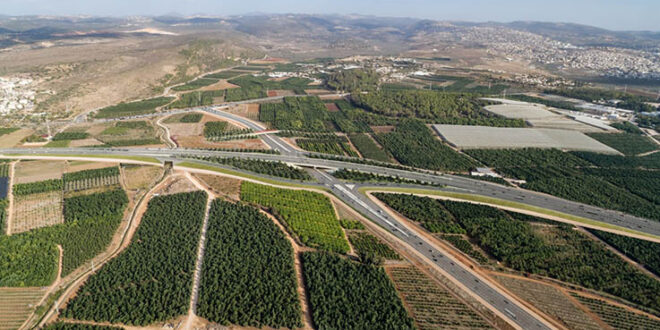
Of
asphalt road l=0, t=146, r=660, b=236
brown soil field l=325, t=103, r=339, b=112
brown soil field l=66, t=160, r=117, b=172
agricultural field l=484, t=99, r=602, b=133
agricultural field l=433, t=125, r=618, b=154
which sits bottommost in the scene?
brown soil field l=66, t=160, r=117, b=172

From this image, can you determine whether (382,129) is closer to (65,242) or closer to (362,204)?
(362,204)

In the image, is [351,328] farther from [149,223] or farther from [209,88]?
[209,88]

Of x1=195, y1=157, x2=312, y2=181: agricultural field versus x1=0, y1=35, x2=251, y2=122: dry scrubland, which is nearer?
x1=195, y1=157, x2=312, y2=181: agricultural field

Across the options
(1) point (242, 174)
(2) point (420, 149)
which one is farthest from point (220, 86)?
(2) point (420, 149)

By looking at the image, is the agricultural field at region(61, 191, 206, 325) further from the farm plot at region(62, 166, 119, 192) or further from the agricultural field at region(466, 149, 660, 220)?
the agricultural field at region(466, 149, 660, 220)

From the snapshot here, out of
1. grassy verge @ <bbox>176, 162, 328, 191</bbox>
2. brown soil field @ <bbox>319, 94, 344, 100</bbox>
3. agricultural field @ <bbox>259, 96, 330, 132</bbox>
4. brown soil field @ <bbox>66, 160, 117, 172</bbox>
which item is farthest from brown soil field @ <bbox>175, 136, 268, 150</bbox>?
brown soil field @ <bbox>319, 94, 344, 100</bbox>

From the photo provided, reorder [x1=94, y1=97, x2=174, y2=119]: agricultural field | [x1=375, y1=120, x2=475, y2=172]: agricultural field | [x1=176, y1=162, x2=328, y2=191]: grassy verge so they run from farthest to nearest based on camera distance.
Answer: [x1=94, y1=97, x2=174, y2=119]: agricultural field
[x1=375, y1=120, x2=475, y2=172]: agricultural field
[x1=176, y1=162, x2=328, y2=191]: grassy verge

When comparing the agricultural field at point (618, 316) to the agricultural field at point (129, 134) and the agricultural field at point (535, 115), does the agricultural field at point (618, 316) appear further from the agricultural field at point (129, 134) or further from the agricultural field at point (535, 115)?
the agricultural field at point (129, 134)

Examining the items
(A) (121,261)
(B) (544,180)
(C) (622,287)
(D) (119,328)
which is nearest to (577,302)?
(C) (622,287)

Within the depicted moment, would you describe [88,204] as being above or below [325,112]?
below
